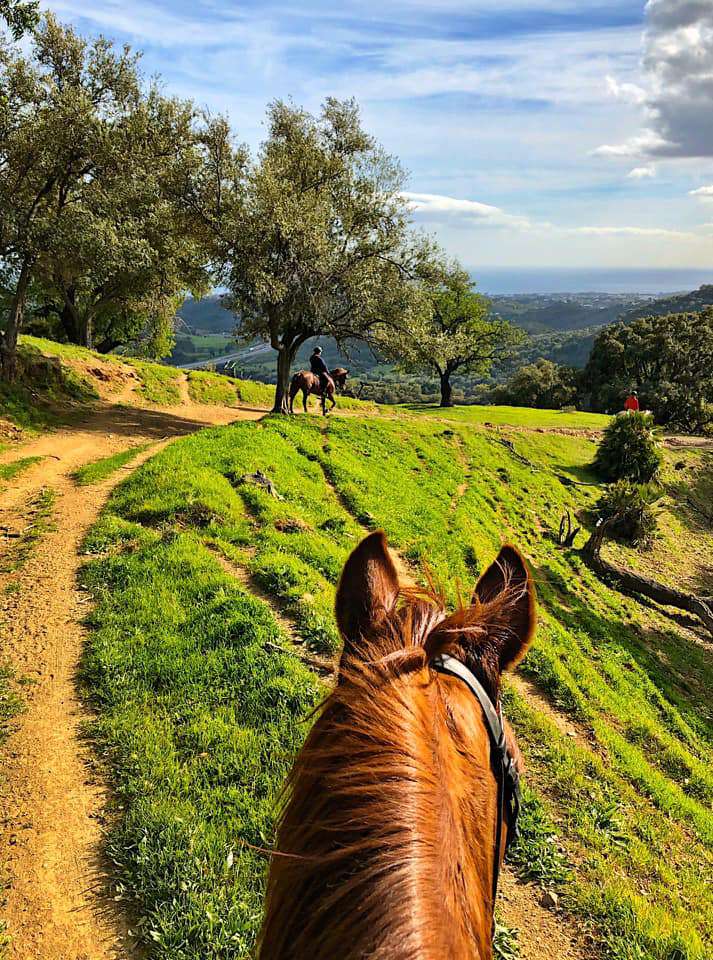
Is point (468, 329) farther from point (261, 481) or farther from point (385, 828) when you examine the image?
point (385, 828)

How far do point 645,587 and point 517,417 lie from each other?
2310cm

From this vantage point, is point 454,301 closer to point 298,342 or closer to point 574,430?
point 574,430

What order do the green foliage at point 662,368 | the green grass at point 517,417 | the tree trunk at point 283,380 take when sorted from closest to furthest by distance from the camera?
the tree trunk at point 283,380
the green grass at point 517,417
the green foliage at point 662,368

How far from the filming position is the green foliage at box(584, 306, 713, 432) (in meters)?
46.7

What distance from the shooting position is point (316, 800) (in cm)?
135

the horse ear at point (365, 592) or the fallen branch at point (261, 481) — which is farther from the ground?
the horse ear at point (365, 592)

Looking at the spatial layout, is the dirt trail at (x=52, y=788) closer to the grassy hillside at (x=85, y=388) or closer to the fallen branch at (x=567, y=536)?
the grassy hillside at (x=85, y=388)

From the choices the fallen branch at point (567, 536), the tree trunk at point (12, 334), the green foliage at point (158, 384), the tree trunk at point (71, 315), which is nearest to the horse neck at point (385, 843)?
the fallen branch at point (567, 536)

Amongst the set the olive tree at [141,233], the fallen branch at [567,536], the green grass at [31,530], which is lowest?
the fallen branch at [567,536]

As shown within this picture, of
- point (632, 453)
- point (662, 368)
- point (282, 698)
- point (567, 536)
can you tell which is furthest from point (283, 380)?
point (662, 368)

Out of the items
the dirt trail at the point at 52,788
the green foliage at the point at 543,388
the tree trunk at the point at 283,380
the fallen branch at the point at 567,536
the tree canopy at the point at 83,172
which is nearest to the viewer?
the dirt trail at the point at 52,788

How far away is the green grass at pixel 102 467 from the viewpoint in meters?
12.5

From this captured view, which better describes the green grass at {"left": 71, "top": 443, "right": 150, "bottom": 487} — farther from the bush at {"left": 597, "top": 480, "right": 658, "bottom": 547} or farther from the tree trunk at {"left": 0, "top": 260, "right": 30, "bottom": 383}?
the bush at {"left": 597, "top": 480, "right": 658, "bottom": 547}

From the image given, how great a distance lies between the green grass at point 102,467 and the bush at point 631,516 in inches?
730
